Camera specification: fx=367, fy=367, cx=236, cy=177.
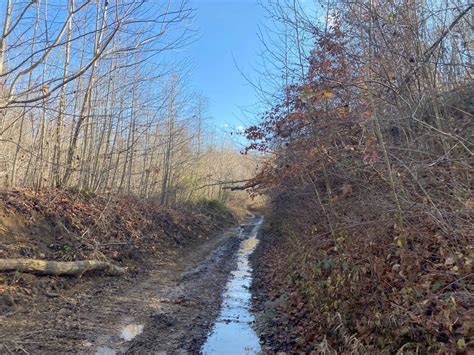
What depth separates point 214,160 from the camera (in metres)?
38.8

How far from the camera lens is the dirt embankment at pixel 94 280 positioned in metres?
5.35

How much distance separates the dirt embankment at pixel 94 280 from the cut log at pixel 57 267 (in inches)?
5.9

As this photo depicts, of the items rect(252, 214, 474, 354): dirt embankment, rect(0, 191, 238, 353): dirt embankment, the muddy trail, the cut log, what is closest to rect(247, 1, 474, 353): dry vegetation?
rect(252, 214, 474, 354): dirt embankment

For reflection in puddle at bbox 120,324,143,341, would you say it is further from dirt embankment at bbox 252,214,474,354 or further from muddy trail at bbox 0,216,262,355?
dirt embankment at bbox 252,214,474,354

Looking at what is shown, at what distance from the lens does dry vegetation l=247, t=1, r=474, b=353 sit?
14.1 feet

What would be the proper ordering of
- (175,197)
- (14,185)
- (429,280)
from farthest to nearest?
(175,197)
(14,185)
(429,280)

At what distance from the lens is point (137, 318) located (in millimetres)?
6289

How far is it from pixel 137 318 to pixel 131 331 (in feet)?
2.00

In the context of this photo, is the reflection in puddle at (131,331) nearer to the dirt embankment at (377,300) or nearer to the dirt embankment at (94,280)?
the dirt embankment at (94,280)

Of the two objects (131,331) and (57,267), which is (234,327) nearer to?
(131,331)

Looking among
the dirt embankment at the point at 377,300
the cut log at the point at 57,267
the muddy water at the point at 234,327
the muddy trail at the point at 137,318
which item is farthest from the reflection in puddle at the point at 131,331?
the cut log at the point at 57,267

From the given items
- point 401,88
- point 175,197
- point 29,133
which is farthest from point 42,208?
point 175,197

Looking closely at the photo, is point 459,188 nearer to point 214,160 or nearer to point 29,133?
point 29,133

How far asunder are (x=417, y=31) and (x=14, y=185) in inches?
463
